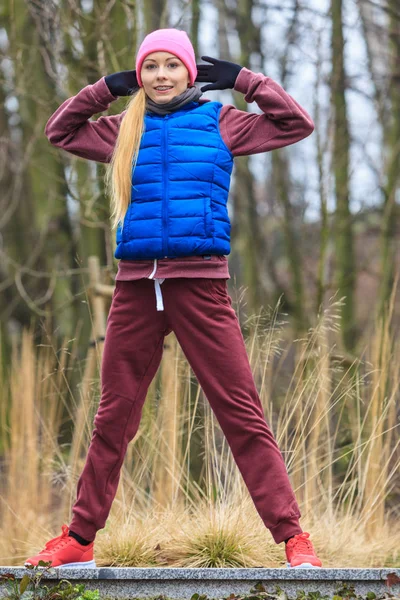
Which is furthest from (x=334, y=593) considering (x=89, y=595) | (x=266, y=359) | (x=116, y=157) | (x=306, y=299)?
(x=306, y=299)

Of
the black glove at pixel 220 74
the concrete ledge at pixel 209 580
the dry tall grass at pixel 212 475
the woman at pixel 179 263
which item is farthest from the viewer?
the dry tall grass at pixel 212 475

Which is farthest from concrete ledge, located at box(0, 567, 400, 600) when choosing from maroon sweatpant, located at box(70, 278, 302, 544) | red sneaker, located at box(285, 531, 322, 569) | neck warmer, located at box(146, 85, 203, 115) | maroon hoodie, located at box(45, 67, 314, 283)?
neck warmer, located at box(146, 85, 203, 115)

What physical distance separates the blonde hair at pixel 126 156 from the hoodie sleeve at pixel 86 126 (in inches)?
4.9

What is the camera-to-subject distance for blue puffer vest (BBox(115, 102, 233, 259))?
9.70ft

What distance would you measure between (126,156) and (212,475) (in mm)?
1867

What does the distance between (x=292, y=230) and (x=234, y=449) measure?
629cm

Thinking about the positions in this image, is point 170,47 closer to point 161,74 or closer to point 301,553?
point 161,74

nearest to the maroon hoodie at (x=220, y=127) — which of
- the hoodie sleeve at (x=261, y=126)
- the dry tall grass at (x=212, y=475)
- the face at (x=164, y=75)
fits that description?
the hoodie sleeve at (x=261, y=126)

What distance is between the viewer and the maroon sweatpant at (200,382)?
9.96 ft

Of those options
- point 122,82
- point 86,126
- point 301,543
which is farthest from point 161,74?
point 301,543

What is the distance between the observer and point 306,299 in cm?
925

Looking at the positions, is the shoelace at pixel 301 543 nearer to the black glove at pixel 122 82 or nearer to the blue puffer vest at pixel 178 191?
the blue puffer vest at pixel 178 191

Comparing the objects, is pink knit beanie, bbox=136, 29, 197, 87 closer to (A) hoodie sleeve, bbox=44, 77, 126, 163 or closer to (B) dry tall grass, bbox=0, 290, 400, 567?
(A) hoodie sleeve, bbox=44, 77, 126, 163

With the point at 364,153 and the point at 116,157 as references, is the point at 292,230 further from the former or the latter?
the point at 116,157
